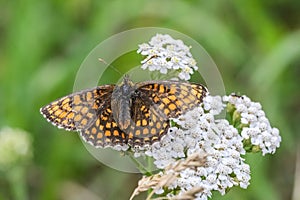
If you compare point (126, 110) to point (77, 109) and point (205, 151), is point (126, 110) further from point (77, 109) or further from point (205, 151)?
point (205, 151)

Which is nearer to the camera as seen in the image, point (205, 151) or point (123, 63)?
point (205, 151)

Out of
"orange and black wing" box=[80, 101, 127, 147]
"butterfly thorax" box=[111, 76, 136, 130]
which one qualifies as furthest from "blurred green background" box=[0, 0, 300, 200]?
"orange and black wing" box=[80, 101, 127, 147]

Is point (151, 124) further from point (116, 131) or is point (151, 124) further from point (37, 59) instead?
point (37, 59)

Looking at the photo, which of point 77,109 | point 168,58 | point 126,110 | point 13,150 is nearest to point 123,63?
point 13,150

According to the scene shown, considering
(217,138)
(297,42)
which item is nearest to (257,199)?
(297,42)

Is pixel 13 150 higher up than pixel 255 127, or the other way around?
pixel 255 127

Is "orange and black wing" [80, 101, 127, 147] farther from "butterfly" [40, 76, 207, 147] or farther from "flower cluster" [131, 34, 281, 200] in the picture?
"flower cluster" [131, 34, 281, 200]

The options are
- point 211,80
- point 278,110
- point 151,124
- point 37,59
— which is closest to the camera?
point 151,124
